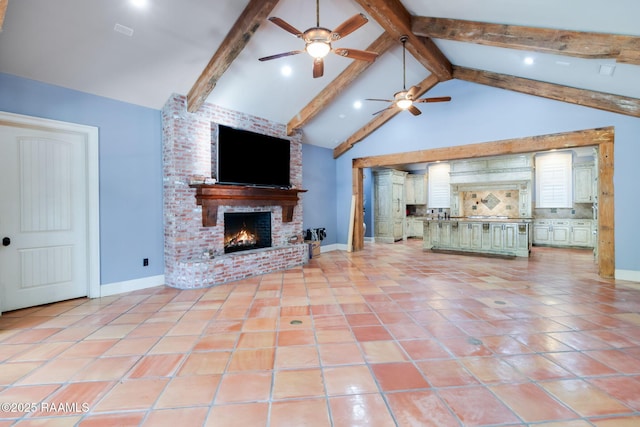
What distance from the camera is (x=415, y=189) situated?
10750 millimetres

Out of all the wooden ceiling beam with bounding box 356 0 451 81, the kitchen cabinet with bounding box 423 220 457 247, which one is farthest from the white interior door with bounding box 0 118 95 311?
the kitchen cabinet with bounding box 423 220 457 247

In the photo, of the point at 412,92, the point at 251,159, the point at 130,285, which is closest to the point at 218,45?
the point at 251,159

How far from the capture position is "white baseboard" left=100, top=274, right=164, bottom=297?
4.10 m

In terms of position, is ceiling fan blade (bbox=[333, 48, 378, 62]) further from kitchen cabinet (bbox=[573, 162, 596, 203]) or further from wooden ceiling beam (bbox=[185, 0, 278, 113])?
kitchen cabinet (bbox=[573, 162, 596, 203])

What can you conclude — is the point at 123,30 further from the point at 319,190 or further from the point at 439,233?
the point at 439,233

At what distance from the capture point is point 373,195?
9.80 meters

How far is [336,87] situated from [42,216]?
497 cm

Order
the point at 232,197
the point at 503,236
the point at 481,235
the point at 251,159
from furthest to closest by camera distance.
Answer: the point at 481,235 < the point at 503,236 < the point at 251,159 < the point at 232,197

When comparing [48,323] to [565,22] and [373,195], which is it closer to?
[565,22]

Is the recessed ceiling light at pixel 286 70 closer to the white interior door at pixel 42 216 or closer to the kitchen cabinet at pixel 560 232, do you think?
the white interior door at pixel 42 216

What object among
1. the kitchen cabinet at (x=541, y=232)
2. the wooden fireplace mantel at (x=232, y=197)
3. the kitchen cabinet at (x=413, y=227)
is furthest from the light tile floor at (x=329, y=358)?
the kitchen cabinet at (x=413, y=227)

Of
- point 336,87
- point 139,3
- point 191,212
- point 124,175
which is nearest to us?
point 139,3

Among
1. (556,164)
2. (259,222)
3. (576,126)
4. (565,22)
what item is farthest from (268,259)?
(556,164)

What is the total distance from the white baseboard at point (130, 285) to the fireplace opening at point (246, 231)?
117 centimetres
